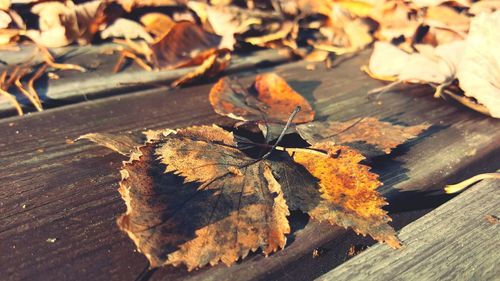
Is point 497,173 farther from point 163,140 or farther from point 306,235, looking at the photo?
point 163,140

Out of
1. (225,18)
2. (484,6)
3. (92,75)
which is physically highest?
(484,6)

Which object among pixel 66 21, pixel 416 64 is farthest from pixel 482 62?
pixel 66 21

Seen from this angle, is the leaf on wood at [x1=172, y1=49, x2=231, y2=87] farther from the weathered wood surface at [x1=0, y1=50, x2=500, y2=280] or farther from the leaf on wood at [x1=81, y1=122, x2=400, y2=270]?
the leaf on wood at [x1=81, y1=122, x2=400, y2=270]

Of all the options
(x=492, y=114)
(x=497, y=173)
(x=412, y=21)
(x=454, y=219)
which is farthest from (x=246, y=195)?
(x=412, y=21)

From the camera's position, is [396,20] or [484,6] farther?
[396,20]

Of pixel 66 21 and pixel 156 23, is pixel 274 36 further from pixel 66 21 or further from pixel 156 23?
pixel 66 21

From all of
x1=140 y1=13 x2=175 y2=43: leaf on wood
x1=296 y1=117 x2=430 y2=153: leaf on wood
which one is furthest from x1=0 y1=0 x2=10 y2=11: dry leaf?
x1=296 y1=117 x2=430 y2=153: leaf on wood

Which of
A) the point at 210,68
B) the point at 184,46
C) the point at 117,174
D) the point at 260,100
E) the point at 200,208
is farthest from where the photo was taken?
the point at 184,46
